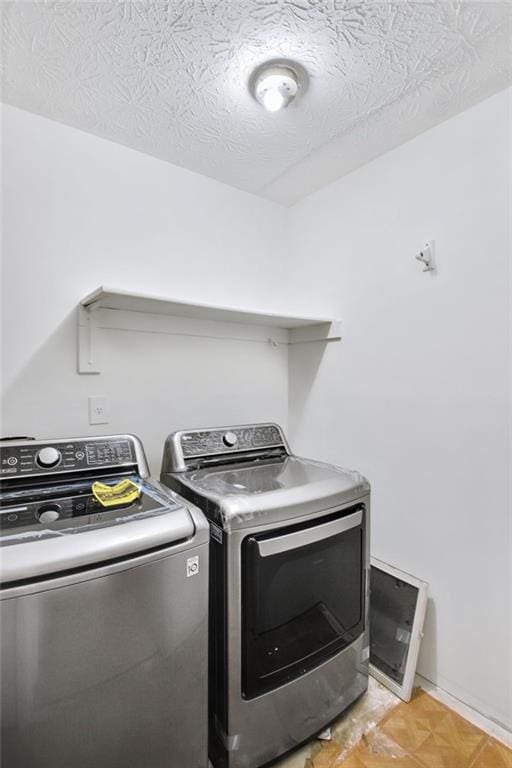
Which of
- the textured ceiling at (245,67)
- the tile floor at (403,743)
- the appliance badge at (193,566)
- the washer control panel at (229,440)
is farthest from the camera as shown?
the washer control panel at (229,440)

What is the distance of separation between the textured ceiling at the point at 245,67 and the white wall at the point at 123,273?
0.18 meters

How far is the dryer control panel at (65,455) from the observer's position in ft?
4.31

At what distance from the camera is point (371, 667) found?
172cm

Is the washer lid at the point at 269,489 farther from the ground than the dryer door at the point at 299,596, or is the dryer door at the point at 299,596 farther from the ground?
the washer lid at the point at 269,489

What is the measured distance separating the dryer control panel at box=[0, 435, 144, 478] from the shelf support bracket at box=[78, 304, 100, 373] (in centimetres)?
42

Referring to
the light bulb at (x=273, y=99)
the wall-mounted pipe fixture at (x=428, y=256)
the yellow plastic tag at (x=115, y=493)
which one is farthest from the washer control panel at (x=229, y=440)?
the light bulb at (x=273, y=99)

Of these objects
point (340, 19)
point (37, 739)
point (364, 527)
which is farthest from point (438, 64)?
point (37, 739)

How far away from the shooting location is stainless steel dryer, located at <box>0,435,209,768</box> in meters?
0.84

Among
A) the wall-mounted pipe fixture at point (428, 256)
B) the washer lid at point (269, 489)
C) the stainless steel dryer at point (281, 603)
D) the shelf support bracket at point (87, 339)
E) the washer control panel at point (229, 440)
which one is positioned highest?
the wall-mounted pipe fixture at point (428, 256)

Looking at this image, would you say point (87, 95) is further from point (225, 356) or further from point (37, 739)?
point (37, 739)

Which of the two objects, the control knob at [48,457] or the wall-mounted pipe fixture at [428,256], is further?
the wall-mounted pipe fixture at [428,256]

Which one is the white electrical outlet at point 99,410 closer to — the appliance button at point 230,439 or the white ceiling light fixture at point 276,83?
the appliance button at point 230,439

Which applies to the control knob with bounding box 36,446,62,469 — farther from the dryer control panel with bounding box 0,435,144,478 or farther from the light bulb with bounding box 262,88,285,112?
the light bulb with bounding box 262,88,285,112

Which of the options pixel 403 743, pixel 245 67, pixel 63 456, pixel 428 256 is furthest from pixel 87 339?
pixel 403 743
